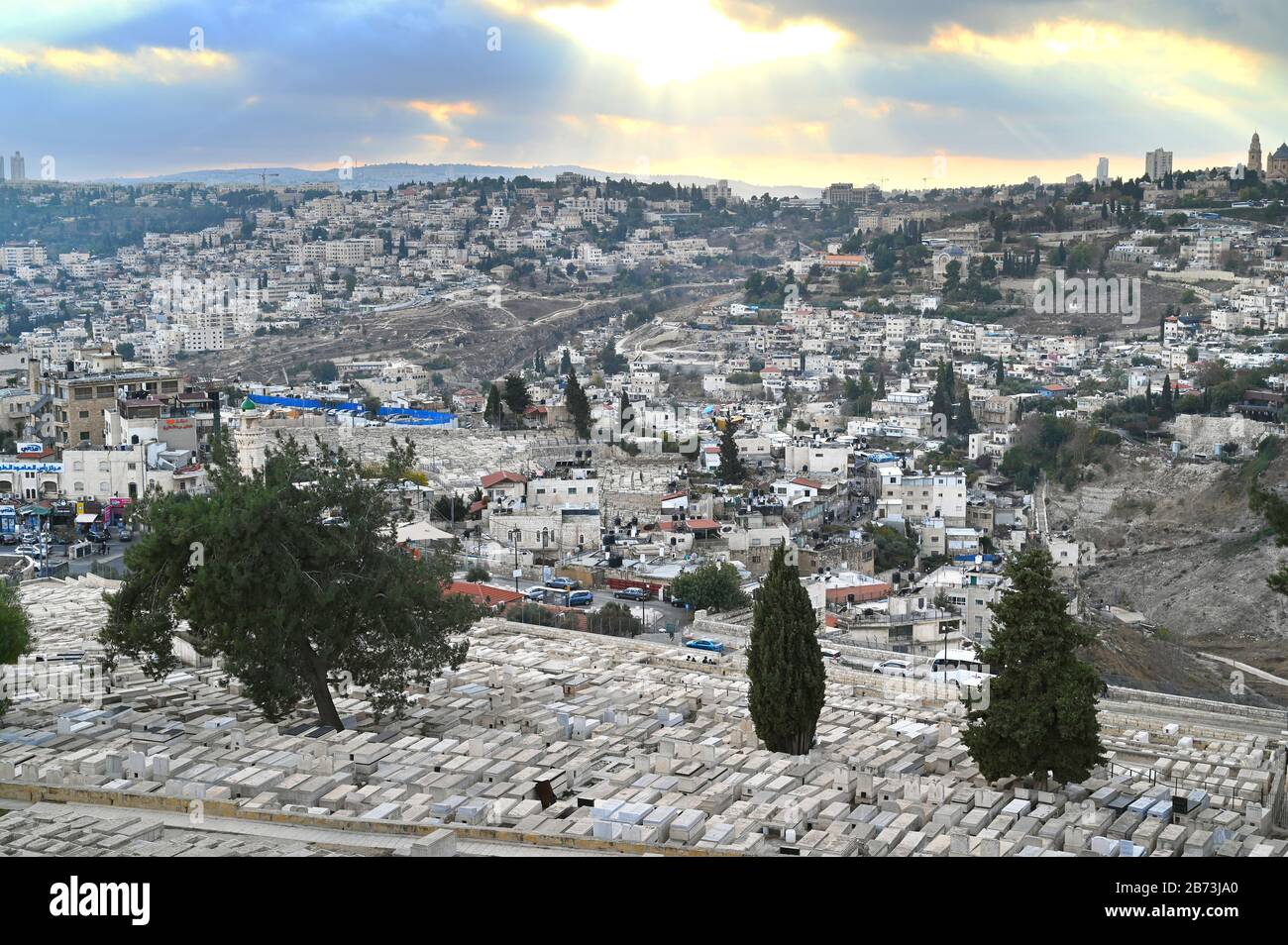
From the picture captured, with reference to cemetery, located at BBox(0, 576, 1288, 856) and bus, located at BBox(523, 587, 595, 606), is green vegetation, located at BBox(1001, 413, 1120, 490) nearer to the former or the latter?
bus, located at BBox(523, 587, 595, 606)

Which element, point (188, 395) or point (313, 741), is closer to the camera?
point (313, 741)

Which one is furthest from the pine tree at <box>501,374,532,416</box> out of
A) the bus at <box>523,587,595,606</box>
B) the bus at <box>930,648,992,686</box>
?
the bus at <box>930,648,992,686</box>

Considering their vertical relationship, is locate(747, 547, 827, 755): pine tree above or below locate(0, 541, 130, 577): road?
above

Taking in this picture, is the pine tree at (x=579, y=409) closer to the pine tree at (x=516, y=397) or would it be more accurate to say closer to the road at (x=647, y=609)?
the pine tree at (x=516, y=397)

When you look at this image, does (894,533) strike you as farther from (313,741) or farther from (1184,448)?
(313,741)

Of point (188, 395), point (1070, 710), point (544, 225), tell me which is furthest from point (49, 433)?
point (544, 225)

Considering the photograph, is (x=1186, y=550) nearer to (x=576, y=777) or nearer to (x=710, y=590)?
(x=710, y=590)

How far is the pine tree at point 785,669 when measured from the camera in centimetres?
935

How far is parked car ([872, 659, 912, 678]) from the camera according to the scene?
13242 mm

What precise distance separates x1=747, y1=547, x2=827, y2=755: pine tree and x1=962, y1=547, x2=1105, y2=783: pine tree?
1.23 m

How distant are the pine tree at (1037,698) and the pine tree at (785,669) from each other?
123 cm

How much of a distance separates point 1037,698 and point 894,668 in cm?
537

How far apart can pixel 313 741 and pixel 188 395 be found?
20.7m
